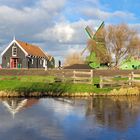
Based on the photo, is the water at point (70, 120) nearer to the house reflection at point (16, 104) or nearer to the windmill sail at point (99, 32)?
the house reflection at point (16, 104)

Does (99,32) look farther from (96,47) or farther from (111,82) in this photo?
(111,82)

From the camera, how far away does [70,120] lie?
63.5 ft

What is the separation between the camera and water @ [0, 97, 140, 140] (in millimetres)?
15672

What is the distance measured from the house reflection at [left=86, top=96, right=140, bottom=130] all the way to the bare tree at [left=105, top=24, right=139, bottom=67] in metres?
45.9

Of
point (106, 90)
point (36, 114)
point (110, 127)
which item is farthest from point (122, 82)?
point (110, 127)

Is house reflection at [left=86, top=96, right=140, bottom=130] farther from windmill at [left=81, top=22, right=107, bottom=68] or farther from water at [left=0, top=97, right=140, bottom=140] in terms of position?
windmill at [left=81, top=22, right=107, bottom=68]

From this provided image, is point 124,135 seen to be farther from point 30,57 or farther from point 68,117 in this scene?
point 30,57

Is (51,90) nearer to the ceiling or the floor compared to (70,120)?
nearer to the ceiling

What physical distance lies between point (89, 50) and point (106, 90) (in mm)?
40473

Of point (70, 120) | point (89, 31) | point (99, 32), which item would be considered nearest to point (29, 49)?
point (89, 31)

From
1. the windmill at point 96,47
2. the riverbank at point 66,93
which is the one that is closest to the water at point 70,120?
the riverbank at point 66,93

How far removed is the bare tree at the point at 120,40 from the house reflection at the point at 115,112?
45.9 meters

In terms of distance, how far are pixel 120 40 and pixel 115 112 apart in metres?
53.3

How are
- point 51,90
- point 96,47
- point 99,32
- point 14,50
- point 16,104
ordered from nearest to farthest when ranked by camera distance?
point 16,104
point 51,90
point 14,50
point 96,47
point 99,32
